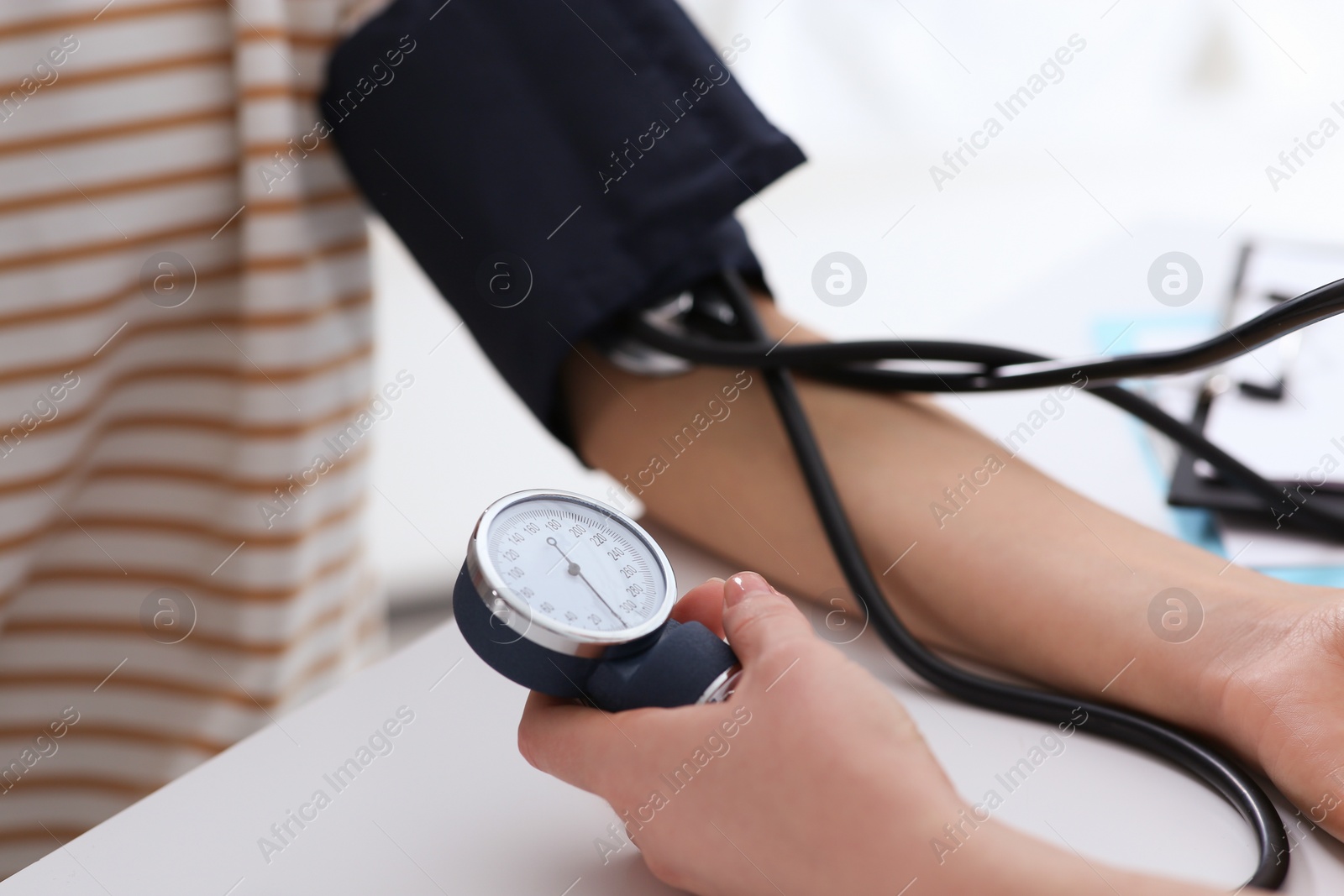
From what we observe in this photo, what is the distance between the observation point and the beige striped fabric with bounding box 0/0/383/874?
0.69m

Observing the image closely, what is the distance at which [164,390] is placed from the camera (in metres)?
0.78

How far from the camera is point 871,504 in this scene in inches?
22.5

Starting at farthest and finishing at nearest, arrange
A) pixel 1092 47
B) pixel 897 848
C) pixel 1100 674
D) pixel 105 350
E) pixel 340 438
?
pixel 1092 47 < pixel 340 438 < pixel 105 350 < pixel 1100 674 < pixel 897 848

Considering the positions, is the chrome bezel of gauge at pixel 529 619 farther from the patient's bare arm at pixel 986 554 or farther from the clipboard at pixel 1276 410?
the clipboard at pixel 1276 410

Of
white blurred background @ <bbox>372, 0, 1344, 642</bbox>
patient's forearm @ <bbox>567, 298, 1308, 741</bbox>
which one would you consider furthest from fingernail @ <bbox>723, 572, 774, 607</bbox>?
white blurred background @ <bbox>372, 0, 1344, 642</bbox>

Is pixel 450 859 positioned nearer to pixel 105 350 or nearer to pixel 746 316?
pixel 746 316

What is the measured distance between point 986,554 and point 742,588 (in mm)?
182

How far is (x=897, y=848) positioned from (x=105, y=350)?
2.11ft

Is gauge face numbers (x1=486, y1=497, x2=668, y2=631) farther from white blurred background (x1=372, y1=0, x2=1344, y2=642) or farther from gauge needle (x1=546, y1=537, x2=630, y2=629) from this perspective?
white blurred background (x1=372, y1=0, x2=1344, y2=642)

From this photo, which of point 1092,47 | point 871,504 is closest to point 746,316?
point 871,504

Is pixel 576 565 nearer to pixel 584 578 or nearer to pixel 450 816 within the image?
pixel 584 578

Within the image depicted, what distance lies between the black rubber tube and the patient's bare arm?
0.7 inches

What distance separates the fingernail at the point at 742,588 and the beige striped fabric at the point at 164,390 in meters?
0.47

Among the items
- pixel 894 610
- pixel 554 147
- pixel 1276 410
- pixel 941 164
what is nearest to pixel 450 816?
pixel 894 610
